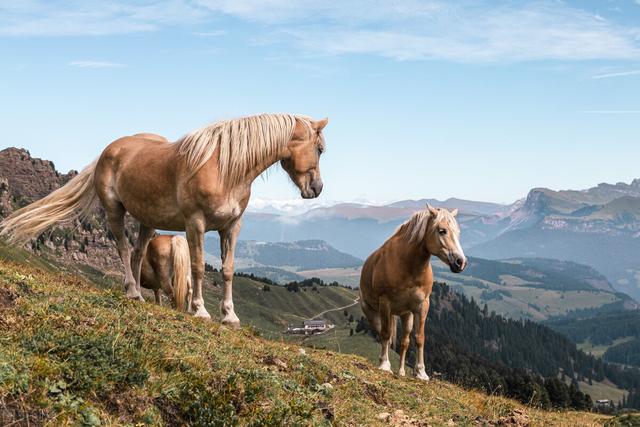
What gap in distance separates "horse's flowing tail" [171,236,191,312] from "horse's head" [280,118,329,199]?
6618 millimetres

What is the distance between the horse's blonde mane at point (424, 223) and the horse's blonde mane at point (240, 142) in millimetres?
4768

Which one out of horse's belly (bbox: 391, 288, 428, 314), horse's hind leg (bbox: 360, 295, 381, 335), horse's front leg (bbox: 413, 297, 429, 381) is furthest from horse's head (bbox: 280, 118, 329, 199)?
horse's hind leg (bbox: 360, 295, 381, 335)

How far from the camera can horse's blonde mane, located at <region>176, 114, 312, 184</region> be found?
1580 centimetres

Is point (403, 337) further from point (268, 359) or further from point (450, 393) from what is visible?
point (268, 359)

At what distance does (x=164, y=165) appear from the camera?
16.5 metres

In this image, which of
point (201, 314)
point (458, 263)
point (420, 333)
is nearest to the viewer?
point (201, 314)

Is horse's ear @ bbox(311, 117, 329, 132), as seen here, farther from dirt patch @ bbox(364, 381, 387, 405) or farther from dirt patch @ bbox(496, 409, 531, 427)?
dirt patch @ bbox(496, 409, 531, 427)

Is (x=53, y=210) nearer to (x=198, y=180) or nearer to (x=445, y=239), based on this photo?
(x=198, y=180)

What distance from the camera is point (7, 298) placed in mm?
11633

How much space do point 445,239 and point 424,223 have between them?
1.09 metres

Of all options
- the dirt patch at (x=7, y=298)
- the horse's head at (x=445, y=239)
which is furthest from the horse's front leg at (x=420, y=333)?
the dirt patch at (x=7, y=298)


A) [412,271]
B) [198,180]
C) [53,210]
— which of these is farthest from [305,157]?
[53,210]

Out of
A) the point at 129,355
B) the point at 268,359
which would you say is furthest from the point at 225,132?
the point at 129,355

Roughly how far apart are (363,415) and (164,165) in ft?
28.5
